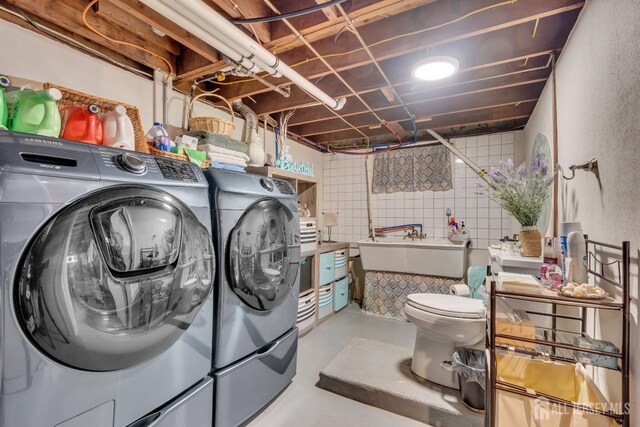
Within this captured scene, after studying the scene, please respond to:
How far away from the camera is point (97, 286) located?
833mm

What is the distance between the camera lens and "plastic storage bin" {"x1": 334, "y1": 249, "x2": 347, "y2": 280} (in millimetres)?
3282

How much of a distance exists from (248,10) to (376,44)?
78 centimetres

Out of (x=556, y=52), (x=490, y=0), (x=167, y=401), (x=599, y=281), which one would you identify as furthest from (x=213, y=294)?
(x=556, y=52)

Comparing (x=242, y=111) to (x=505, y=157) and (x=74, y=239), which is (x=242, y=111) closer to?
(x=74, y=239)

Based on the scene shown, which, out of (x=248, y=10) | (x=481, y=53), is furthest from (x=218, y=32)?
(x=481, y=53)

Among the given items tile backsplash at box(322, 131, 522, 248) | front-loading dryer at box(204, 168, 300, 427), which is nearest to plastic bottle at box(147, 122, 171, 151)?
front-loading dryer at box(204, 168, 300, 427)

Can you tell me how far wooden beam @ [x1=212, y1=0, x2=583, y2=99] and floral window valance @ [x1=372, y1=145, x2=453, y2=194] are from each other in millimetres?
1652

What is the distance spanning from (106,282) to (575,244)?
1.70 metres

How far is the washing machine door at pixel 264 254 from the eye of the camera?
137 cm

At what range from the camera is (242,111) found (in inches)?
106

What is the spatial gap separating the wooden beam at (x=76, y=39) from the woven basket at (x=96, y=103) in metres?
0.37

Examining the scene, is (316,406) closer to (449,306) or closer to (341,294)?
(449,306)

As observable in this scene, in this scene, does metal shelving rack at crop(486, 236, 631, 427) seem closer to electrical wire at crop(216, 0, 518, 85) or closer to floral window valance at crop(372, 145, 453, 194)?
electrical wire at crop(216, 0, 518, 85)

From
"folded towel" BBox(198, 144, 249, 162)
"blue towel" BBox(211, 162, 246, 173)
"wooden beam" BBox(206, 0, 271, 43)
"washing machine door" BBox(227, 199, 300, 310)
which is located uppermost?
"wooden beam" BBox(206, 0, 271, 43)
